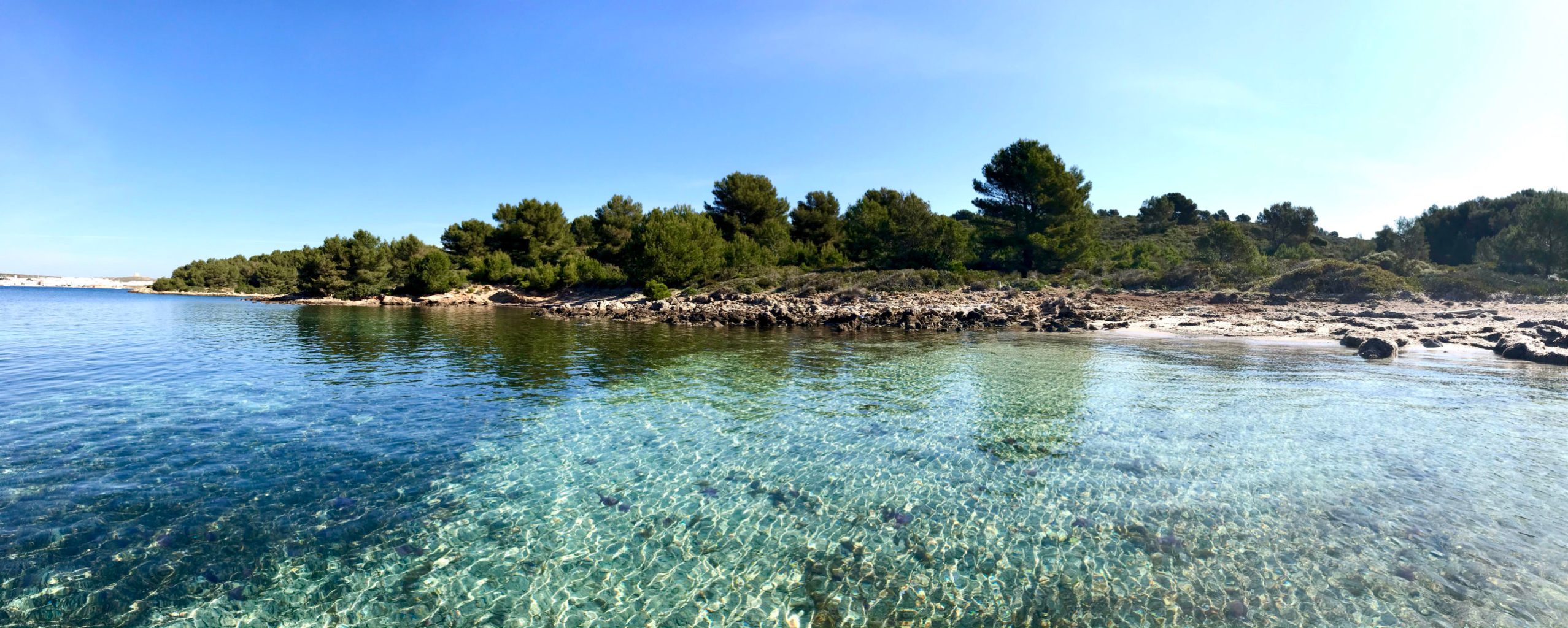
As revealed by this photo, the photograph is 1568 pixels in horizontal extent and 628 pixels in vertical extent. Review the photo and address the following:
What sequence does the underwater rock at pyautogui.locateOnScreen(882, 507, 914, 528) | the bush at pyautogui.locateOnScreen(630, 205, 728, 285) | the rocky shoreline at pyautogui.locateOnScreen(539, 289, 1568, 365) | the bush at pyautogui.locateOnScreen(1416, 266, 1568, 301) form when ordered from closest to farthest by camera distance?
the underwater rock at pyautogui.locateOnScreen(882, 507, 914, 528) → the rocky shoreline at pyautogui.locateOnScreen(539, 289, 1568, 365) → the bush at pyautogui.locateOnScreen(1416, 266, 1568, 301) → the bush at pyautogui.locateOnScreen(630, 205, 728, 285)

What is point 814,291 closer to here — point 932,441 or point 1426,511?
point 932,441

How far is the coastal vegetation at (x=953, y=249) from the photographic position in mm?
41094

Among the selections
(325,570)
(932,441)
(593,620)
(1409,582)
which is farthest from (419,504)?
(1409,582)

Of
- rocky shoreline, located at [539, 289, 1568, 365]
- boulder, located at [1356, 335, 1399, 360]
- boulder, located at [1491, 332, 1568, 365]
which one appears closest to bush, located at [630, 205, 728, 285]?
rocky shoreline, located at [539, 289, 1568, 365]

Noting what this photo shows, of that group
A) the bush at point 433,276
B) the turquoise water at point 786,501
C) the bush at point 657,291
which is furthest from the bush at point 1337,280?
the bush at point 433,276

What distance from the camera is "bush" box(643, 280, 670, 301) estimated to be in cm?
4916

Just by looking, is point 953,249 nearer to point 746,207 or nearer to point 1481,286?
point 746,207

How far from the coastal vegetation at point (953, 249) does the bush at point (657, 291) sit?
0.61 feet

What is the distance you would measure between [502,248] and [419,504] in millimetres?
73966

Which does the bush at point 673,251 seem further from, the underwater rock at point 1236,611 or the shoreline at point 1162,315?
the underwater rock at point 1236,611

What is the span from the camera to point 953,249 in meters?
52.0

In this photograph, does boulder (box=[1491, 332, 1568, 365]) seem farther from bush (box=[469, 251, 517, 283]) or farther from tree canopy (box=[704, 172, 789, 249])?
bush (box=[469, 251, 517, 283])

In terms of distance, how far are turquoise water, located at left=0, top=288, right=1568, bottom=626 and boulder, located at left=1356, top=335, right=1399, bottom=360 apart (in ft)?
10.1

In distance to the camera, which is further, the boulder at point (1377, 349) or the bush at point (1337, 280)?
the bush at point (1337, 280)
